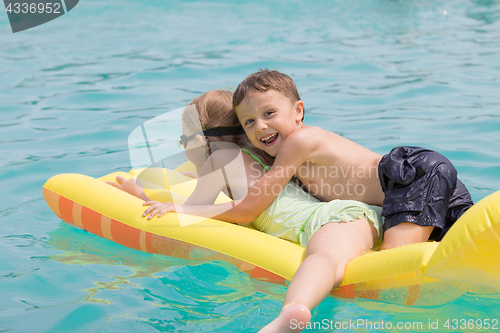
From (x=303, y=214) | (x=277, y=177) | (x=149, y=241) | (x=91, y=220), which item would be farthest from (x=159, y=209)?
(x=303, y=214)

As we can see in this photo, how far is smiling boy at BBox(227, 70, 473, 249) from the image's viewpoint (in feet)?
8.35

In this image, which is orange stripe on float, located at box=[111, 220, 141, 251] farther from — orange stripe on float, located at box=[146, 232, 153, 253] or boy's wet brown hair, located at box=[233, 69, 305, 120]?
boy's wet brown hair, located at box=[233, 69, 305, 120]

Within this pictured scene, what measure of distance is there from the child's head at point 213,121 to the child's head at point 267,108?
14cm

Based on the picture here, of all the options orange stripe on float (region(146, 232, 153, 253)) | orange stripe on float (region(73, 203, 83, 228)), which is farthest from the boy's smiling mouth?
orange stripe on float (region(73, 203, 83, 228))

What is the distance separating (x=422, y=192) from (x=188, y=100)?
15.0 feet

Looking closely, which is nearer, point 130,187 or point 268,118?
point 268,118

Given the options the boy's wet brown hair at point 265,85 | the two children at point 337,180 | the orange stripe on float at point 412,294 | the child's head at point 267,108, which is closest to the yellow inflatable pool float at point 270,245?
the orange stripe on float at point 412,294

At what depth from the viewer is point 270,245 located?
2.60 m

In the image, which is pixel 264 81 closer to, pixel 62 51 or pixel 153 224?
pixel 153 224

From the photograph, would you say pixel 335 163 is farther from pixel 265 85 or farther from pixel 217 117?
pixel 217 117

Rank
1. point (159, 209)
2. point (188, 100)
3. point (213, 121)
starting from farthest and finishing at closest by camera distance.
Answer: point (188, 100)
point (213, 121)
point (159, 209)

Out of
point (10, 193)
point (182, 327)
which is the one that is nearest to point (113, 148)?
point (10, 193)

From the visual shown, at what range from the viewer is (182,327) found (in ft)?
7.22

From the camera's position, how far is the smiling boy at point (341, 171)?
2.54 m
